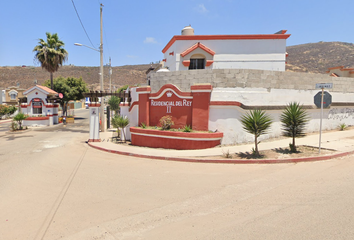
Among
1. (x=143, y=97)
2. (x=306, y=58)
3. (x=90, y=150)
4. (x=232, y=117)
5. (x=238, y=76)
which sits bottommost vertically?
(x=90, y=150)

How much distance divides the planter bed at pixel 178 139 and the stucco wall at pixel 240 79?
101 inches

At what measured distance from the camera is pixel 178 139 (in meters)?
11.4

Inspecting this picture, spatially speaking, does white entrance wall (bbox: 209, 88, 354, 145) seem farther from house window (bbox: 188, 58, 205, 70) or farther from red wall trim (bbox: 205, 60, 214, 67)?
house window (bbox: 188, 58, 205, 70)

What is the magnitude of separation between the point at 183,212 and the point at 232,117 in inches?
285

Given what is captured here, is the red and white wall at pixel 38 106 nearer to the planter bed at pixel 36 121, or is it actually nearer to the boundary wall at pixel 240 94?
the planter bed at pixel 36 121

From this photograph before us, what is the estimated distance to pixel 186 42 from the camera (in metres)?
19.4

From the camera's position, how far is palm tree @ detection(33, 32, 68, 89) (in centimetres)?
2790

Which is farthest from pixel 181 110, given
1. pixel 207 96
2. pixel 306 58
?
pixel 306 58

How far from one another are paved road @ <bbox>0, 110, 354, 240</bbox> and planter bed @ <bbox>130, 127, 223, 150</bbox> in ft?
7.65

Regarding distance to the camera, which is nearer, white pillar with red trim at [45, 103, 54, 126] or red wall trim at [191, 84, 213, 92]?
red wall trim at [191, 84, 213, 92]

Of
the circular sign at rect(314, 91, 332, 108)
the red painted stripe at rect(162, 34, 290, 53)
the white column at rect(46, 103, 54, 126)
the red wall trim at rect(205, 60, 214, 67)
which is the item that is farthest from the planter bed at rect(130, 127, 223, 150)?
the white column at rect(46, 103, 54, 126)

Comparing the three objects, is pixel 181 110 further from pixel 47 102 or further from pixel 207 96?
pixel 47 102

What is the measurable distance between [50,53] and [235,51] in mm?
22544

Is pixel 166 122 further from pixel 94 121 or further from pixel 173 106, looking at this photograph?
pixel 94 121
